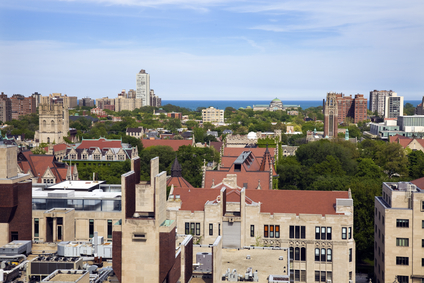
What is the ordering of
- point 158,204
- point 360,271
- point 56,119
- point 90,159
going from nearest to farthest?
point 158,204, point 360,271, point 90,159, point 56,119

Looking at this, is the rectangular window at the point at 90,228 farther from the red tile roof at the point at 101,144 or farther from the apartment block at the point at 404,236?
the red tile roof at the point at 101,144

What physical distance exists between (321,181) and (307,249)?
36.4m

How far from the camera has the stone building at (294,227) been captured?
187 feet

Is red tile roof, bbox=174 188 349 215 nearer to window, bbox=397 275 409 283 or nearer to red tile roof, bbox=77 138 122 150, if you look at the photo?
window, bbox=397 275 409 283

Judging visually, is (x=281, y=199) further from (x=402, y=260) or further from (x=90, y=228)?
(x=90, y=228)

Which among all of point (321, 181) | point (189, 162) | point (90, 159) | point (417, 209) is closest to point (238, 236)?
point (417, 209)

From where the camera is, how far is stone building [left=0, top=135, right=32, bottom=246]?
144 feet

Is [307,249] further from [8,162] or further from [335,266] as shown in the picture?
[8,162]

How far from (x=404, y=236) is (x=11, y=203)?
43741 mm

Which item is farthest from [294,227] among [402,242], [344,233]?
[402,242]

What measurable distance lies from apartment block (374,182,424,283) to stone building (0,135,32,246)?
40294mm

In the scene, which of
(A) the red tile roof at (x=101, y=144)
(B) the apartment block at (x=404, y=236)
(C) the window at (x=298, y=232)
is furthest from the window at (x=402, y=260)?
(A) the red tile roof at (x=101, y=144)

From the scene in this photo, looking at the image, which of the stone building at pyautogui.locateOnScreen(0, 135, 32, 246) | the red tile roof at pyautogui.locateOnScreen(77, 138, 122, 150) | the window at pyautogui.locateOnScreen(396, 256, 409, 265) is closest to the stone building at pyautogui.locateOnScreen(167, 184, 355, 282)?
the window at pyautogui.locateOnScreen(396, 256, 409, 265)

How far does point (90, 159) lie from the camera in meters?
140
